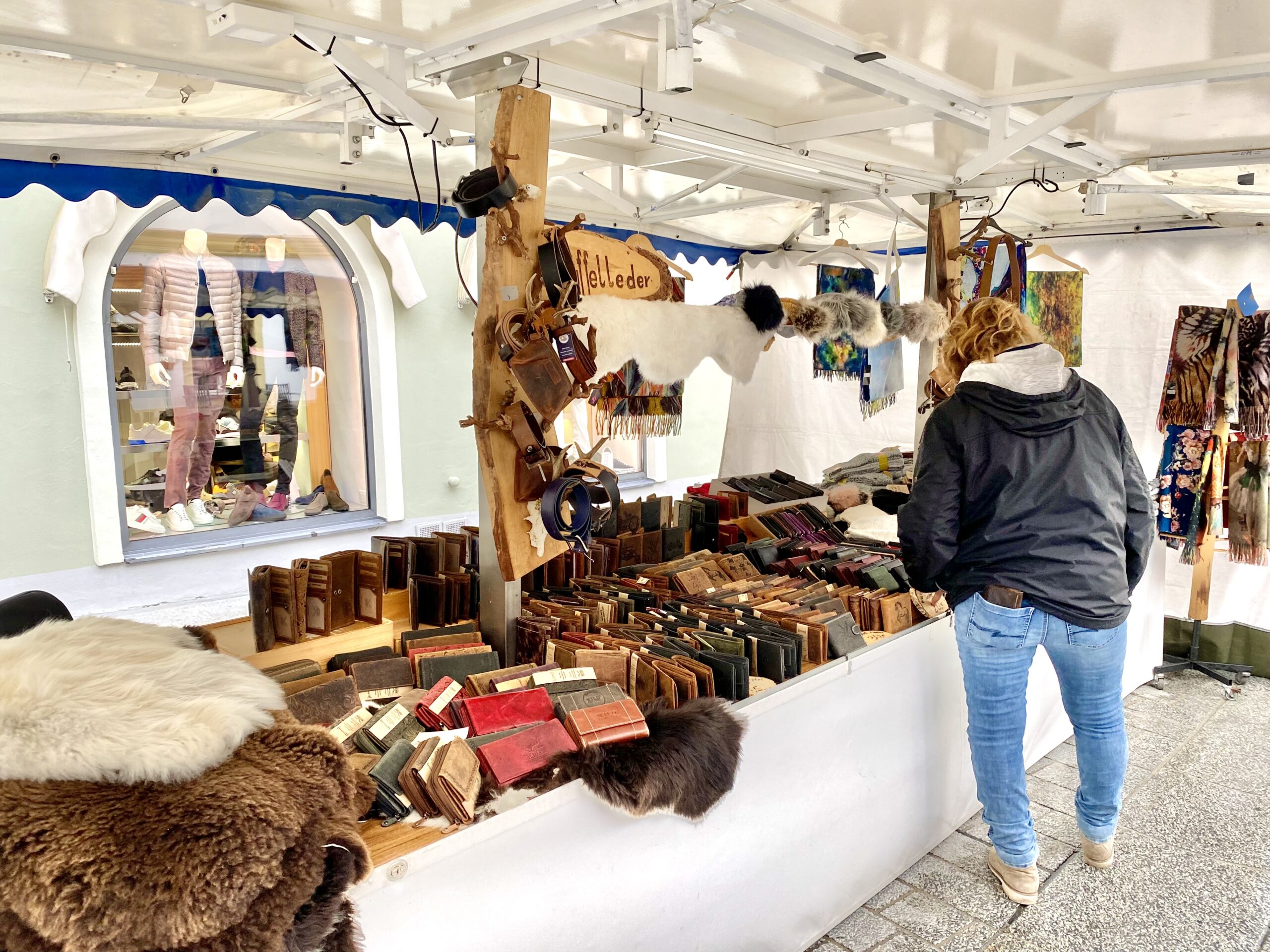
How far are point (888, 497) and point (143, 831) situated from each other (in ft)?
9.56

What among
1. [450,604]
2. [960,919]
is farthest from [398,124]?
[960,919]

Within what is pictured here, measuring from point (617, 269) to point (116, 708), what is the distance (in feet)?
5.52

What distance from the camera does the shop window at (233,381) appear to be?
18.6ft

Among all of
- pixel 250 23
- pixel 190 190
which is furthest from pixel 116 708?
pixel 190 190

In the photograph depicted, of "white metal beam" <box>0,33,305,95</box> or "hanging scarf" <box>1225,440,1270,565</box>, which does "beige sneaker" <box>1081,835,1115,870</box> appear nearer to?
"hanging scarf" <box>1225,440,1270,565</box>

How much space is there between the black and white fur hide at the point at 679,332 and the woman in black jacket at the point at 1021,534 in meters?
0.77

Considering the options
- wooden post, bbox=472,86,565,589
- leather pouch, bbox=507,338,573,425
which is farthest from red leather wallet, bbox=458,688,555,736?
leather pouch, bbox=507,338,573,425

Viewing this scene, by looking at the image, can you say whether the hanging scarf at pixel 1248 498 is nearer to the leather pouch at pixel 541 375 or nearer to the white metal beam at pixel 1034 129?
the white metal beam at pixel 1034 129

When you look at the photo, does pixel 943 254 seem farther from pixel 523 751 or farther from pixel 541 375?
pixel 523 751

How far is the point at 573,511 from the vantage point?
2262mm

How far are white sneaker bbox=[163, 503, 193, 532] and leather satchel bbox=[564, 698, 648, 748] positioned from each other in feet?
16.4

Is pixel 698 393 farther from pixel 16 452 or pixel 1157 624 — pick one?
pixel 16 452

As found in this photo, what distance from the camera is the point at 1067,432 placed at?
7.81ft

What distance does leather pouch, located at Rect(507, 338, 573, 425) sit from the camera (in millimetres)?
2092
